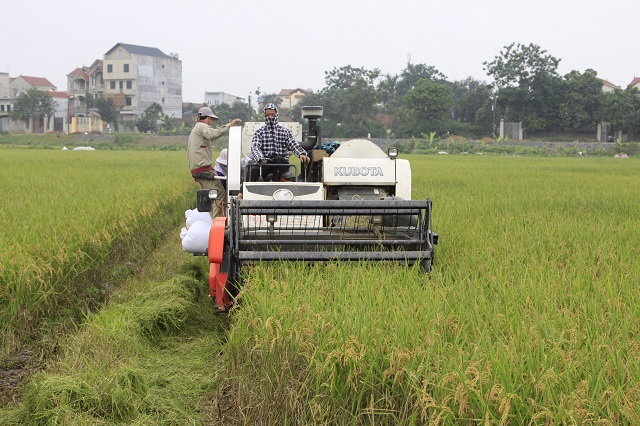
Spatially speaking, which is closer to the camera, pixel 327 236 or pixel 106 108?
pixel 327 236

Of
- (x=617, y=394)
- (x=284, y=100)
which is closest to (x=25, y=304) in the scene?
(x=617, y=394)

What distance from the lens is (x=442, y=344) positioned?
340 cm

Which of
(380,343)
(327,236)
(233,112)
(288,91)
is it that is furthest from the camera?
(288,91)

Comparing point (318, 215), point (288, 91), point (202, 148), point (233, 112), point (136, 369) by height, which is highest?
point (288, 91)

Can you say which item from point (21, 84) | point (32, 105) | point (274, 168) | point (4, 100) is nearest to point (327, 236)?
point (274, 168)

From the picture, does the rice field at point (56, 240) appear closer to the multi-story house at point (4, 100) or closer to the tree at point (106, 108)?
the tree at point (106, 108)

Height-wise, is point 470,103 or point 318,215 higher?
point 470,103

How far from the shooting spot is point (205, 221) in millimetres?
7402

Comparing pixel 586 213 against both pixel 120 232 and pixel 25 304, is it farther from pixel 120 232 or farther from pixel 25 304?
pixel 25 304

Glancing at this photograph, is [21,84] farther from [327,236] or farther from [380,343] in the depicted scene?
[380,343]

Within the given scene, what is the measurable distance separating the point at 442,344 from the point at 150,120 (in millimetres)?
76391

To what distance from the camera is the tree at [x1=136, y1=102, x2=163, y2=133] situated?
76500 mm

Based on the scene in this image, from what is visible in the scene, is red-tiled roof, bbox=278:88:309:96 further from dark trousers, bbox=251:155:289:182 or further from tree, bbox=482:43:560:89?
dark trousers, bbox=251:155:289:182

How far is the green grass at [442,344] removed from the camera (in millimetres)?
2797
